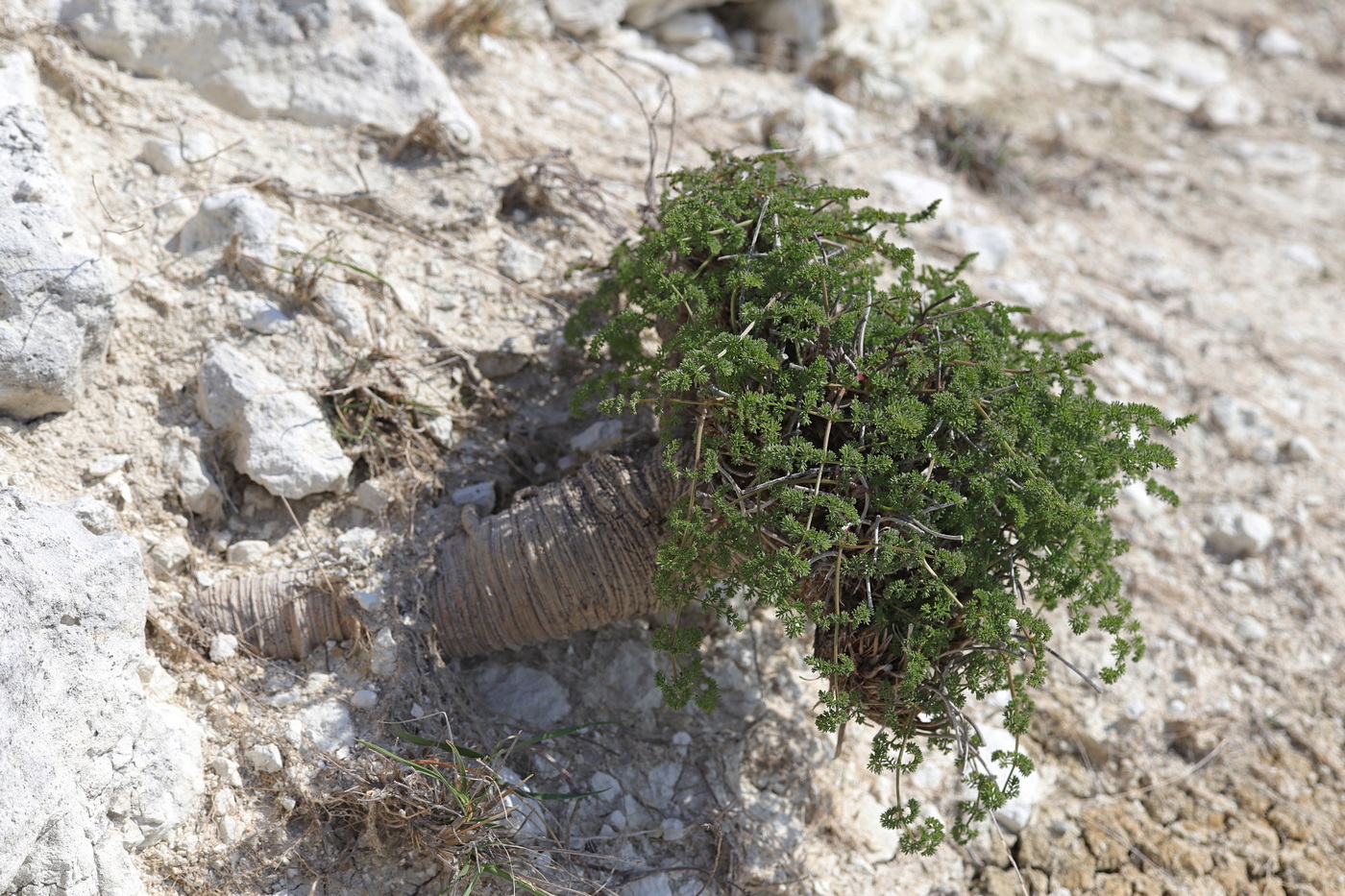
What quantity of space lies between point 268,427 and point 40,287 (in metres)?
0.64

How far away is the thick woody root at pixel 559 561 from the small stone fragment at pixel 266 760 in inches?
19.2

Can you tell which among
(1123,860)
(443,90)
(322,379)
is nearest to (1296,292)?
(1123,860)

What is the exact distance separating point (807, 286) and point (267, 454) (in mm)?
1501

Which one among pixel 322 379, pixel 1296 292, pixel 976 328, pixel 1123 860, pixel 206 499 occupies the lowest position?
pixel 1123 860

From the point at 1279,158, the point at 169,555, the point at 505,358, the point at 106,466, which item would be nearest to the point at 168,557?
the point at 169,555

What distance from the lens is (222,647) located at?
2.47 metres

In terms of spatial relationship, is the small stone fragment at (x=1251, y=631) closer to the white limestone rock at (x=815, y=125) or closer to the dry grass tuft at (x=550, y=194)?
the white limestone rock at (x=815, y=125)

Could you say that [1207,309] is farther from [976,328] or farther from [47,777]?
[47,777]

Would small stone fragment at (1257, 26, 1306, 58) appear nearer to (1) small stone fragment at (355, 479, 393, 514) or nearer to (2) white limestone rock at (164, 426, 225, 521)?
(1) small stone fragment at (355, 479, 393, 514)

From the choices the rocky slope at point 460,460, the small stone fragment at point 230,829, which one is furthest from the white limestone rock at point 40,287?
the small stone fragment at point 230,829

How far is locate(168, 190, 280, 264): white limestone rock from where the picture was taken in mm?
2873

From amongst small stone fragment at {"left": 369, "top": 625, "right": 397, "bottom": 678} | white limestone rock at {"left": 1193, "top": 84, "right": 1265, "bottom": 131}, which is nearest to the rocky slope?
small stone fragment at {"left": 369, "top": 625, "right": 397, "bottom": 678}

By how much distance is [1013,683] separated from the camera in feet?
7.15

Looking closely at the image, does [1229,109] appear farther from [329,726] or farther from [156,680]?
[156,680]
